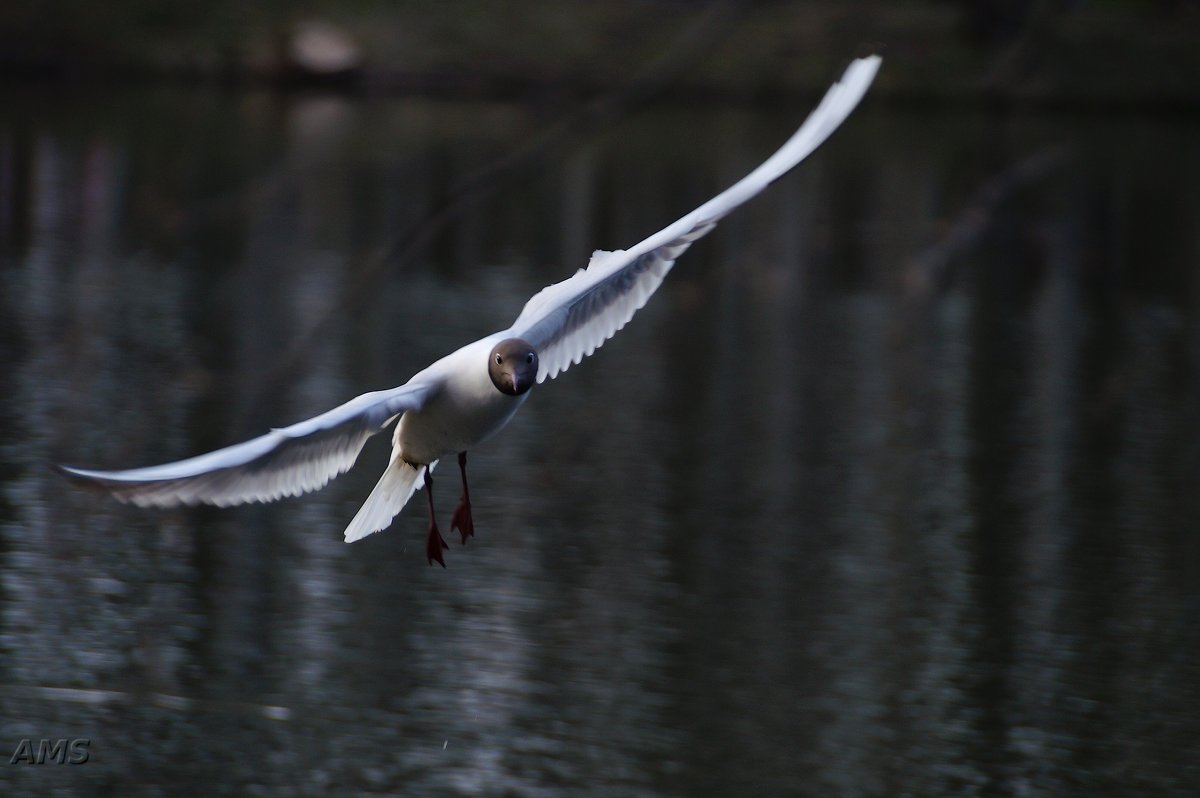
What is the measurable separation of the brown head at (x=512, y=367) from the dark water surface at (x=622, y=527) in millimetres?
792

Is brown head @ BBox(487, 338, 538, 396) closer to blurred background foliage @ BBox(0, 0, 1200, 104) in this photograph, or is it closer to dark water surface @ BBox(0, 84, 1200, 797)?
dark water surface @ BBox(0, 84, 1200, 797)

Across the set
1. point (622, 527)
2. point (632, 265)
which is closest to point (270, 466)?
point (632, 265)

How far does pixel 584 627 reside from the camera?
10203 millimetres

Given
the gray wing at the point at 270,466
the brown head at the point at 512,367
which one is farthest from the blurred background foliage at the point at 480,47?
the gray wing at the point at 270,466

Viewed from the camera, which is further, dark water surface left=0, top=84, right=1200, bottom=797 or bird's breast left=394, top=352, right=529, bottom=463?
dark water surface left=0, top=84, right=1200, bottom=797

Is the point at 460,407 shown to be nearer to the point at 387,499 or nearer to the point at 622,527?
the point at 387,499

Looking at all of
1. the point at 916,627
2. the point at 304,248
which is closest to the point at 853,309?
the point at 304,248

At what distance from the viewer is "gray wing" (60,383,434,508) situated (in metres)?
6.04

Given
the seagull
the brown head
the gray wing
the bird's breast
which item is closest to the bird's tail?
the seagull

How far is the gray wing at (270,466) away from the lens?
6039 millimetres

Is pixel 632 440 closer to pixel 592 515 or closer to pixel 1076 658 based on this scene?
pixel 592 515

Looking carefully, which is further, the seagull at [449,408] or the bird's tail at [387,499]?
the bird's tail at [387,499]

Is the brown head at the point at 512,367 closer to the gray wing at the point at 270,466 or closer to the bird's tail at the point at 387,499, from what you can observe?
the gray wing at the point at 270,466

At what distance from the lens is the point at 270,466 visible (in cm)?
668
